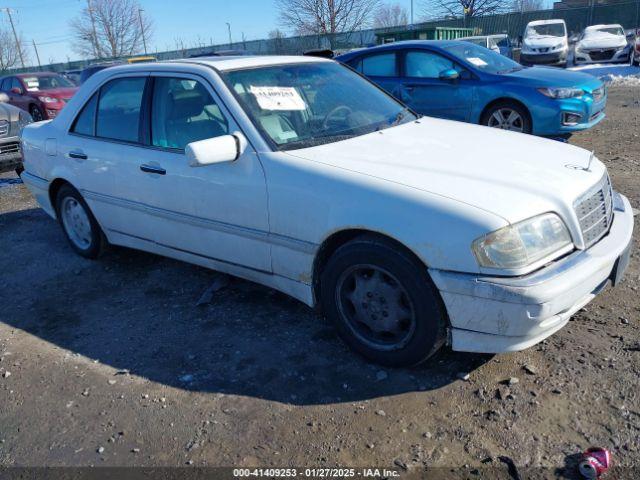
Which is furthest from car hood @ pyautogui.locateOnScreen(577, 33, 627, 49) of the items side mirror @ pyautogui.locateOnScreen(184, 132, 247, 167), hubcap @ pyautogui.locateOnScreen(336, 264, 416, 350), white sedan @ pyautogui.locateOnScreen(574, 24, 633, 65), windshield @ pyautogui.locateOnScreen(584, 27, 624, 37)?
hubcap @ pyautogui.locateOnScreen(336, 264, 416, 350)

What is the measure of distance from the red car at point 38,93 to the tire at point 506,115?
1087cm

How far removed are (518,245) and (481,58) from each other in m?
6.45

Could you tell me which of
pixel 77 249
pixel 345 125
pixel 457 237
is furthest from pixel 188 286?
pixel 457 237

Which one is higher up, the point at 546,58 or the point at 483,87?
the point at 483,87

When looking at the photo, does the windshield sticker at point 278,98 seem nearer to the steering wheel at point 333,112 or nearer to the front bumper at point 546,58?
the steering wheel at point 333,112

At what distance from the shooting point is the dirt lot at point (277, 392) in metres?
2.56

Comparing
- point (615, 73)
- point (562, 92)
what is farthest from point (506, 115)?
point (615, 73)

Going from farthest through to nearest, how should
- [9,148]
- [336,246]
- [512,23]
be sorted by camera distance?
1. [512,23]
2. [9,148]
3. [336,246]

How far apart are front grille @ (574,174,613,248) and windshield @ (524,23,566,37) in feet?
66.5

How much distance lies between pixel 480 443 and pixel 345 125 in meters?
2.10

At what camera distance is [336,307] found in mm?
3209

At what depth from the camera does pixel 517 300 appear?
8.38 feet

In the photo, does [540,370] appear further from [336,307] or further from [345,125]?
[345,125]

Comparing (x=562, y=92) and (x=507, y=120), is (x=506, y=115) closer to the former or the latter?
(x=507, y=120)
